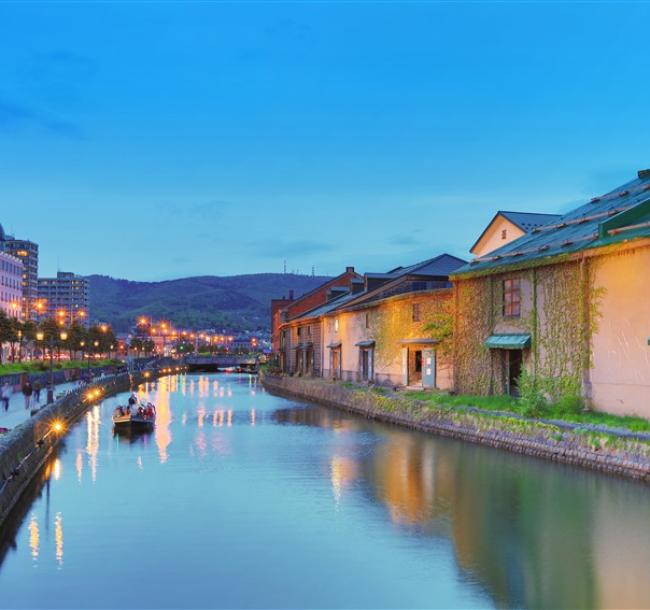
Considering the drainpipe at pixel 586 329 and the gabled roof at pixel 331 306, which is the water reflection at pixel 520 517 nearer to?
the drainpipe at pixel 586 329

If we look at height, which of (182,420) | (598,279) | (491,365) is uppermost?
(598,279)

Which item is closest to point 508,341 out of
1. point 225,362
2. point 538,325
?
point 538,325

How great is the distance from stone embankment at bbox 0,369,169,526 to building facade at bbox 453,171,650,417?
71.6 ft

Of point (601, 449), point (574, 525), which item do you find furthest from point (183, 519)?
point (601, 449)

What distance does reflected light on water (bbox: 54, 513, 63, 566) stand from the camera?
18161 mm

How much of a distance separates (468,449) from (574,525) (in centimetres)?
1277

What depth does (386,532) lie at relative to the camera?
20406mm

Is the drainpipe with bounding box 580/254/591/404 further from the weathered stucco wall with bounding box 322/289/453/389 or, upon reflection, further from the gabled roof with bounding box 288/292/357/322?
the gabled roof with bounding box 288/292/357/322

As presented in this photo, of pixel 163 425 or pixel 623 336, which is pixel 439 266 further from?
pixel 623 336

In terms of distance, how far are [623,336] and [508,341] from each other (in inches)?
310

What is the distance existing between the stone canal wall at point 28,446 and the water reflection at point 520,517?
389 inches

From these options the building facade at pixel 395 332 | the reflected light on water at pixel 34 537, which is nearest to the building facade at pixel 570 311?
the building facade at pixel 395 332

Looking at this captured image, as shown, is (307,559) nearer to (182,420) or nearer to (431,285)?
(182,420)

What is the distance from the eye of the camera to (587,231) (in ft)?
115
